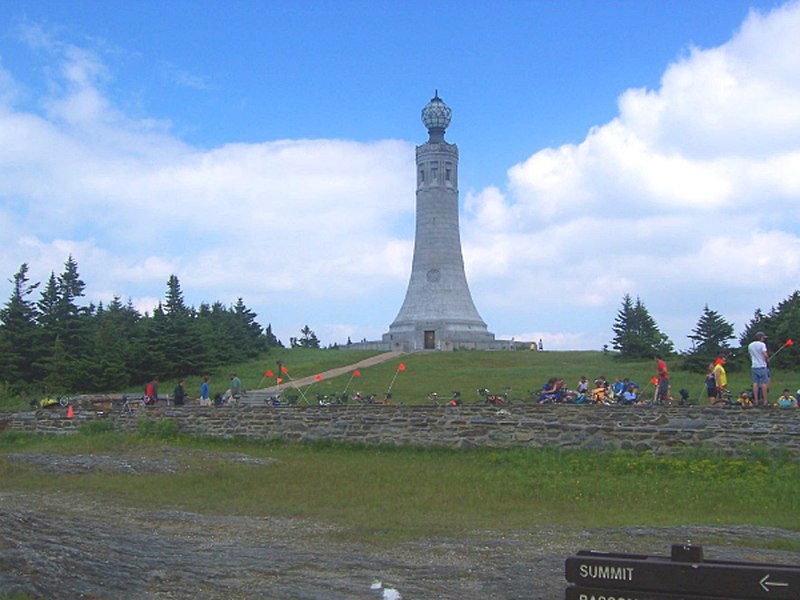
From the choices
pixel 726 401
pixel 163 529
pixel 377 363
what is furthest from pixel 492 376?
pixel 163 529

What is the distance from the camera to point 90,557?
7.47 metres

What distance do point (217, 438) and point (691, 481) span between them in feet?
35.7

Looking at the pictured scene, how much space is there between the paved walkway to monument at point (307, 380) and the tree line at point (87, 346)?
6486 mm

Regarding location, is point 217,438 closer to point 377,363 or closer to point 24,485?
point 24,485

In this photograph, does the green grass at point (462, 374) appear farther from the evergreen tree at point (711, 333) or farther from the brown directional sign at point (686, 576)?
the brown directional sign at point (686, 576)

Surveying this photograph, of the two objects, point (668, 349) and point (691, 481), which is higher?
point (668, 349)

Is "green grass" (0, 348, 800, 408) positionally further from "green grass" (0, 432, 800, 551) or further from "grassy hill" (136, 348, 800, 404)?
"green grass" (0, 432, 800, 551)

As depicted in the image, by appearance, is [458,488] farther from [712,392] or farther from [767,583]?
[767,583]

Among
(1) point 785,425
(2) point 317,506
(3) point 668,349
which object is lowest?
(2) point 317,506

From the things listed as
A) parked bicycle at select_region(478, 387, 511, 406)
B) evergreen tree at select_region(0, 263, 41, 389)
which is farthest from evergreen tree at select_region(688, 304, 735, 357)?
evergreen tree at select_region(0, 263, 41, 389)

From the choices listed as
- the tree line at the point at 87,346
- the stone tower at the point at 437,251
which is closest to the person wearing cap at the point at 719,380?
the tree line at the point at 87,346

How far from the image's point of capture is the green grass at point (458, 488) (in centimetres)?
1046

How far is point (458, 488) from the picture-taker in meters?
12.9

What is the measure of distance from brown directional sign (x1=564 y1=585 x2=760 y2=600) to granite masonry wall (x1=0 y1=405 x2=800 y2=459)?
462 inches
